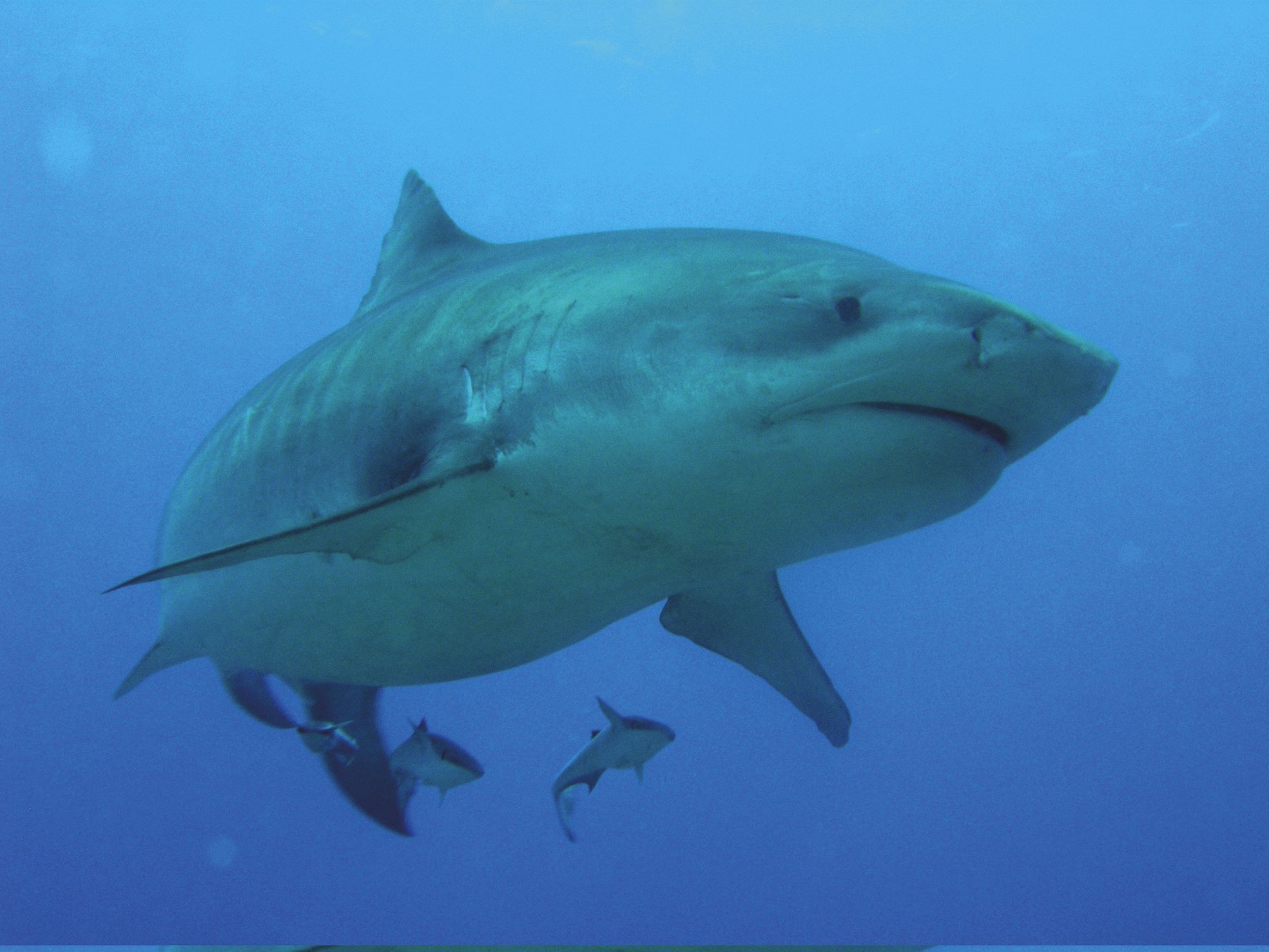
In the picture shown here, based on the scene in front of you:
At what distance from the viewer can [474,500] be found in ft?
8.45

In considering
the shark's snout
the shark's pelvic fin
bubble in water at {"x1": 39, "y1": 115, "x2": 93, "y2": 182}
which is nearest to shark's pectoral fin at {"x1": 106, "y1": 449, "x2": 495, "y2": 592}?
the shark's snout

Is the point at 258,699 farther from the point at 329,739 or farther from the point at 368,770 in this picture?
the point at 368,770

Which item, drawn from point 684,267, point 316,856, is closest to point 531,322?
point 684,267

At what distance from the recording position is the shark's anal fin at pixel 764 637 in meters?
4.00

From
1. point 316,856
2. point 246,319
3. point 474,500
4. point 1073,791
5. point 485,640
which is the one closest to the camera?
point 474,500

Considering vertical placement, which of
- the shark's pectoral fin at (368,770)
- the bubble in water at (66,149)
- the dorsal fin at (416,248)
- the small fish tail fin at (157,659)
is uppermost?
the bubble in water at (66,149)

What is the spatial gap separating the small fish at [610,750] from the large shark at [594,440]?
8.84 ft

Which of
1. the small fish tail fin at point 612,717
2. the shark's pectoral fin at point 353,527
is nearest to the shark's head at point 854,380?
the shark's pectoral fin at point 353,527

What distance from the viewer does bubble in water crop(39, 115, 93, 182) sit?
3503 cm

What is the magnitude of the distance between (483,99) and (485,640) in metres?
42.1

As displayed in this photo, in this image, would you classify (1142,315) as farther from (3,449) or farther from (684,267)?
(3,449)

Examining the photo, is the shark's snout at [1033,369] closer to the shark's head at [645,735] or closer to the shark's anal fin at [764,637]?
the shark's anal fin at [764,637]

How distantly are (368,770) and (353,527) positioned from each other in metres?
3.40

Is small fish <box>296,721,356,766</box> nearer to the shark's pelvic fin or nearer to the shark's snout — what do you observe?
the shark's pelvic fin
